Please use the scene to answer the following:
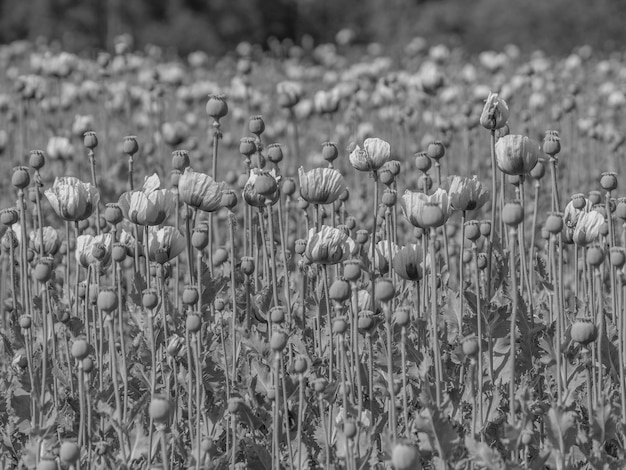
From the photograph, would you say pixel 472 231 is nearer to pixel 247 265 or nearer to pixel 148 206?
pixel 247 265

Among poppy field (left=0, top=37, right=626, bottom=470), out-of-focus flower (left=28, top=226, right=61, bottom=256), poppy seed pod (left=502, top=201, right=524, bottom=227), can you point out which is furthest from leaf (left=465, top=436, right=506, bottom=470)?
out-of-focus flower (left=28, top=226, right=61, bottom=256)

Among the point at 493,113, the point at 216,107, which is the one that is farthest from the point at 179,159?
the point at 493,113

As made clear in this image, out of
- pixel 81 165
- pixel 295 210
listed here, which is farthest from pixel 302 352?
pixel 81 165

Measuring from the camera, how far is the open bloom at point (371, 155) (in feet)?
9.37

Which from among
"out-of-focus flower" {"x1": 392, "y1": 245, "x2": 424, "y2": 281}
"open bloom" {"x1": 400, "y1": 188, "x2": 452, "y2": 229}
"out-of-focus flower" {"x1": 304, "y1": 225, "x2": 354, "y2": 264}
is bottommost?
"out-of-focus flower" {"x1": 392, "y1": 245, "x2": 424, "y2": 281}

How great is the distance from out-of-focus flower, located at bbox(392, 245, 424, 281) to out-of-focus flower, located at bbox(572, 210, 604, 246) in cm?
42

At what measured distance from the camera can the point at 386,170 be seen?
10.2 feet

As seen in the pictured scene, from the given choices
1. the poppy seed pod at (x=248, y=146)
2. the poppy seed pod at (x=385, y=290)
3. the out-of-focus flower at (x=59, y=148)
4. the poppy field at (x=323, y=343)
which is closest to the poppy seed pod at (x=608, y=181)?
the poppy field at (x=323, y=343)

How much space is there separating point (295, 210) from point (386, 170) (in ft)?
5.63

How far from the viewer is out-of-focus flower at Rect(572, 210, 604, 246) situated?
261cm

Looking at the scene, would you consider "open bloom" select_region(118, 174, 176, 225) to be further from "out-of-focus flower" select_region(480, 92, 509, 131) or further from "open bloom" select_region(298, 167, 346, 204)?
"out-of-focus flower" select_region(480, 92, 509, 131)

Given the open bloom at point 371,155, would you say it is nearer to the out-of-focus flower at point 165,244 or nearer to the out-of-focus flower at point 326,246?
the out-of-focus flower at point 326,246

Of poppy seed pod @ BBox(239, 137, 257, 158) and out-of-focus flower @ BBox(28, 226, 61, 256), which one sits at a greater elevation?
poppy seed pod @ BBox(239, 137, 257, 158)

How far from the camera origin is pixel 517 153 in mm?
2604
